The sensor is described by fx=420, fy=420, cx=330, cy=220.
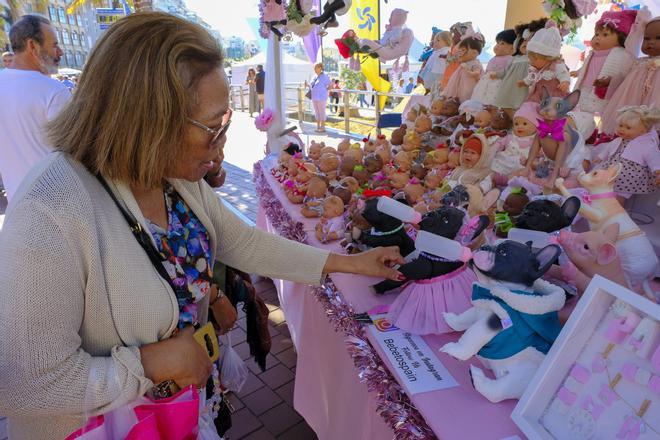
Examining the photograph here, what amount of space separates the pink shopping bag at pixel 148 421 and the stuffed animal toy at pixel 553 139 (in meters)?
1.49

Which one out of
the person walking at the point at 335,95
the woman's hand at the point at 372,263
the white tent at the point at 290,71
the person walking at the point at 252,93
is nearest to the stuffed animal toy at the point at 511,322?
the woman's hand at the point at 372,263

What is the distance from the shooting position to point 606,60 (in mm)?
2031

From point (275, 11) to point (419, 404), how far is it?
3476 mm

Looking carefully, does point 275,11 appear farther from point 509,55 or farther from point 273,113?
point 509,55

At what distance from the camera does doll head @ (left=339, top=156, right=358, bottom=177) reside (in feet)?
8.90

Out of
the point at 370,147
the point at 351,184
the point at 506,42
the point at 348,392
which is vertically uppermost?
the point at 506,42

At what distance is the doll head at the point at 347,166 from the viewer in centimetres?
271

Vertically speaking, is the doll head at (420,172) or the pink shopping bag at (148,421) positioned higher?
the doll head at (420,172)

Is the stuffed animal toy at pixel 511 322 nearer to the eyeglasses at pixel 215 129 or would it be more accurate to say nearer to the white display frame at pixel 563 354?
the white display frame at pixel 563 354

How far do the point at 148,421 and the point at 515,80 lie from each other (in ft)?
7.90

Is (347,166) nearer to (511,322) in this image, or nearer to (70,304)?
(511,322)

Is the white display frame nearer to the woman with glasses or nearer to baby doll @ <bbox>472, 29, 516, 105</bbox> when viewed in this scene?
the woman with glasses

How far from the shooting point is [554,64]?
2.13 meters

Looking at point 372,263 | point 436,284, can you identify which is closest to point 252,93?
point 372,263
